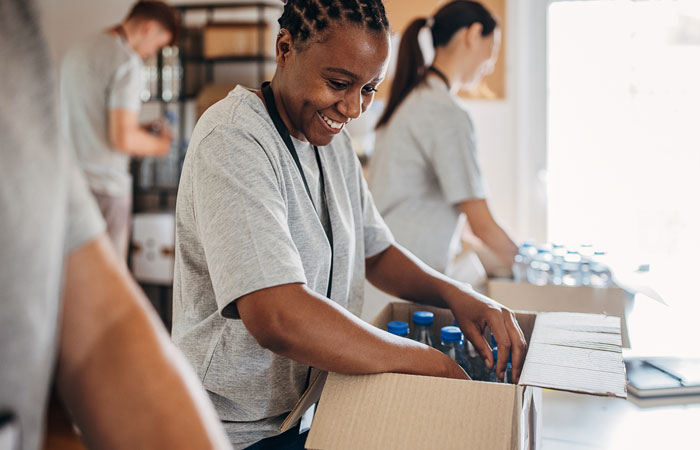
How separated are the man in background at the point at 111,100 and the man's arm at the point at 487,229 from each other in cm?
172

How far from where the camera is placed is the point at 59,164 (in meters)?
0.43

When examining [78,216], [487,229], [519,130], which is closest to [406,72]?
[487,229]

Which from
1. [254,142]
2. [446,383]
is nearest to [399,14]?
[254,142]

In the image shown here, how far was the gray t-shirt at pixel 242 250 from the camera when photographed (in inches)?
32.9

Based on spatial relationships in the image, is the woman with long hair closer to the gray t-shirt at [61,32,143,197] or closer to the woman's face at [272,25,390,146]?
the woman's face at [272,25,390,146]

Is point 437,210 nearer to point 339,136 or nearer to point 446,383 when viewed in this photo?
point 339,136

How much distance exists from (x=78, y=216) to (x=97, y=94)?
2.58 m

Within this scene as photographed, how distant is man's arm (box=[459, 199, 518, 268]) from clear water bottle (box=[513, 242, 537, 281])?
0.7 inches

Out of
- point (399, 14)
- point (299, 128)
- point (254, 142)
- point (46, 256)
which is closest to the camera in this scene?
point (46, 256)

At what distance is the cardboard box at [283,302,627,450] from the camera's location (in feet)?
2.46

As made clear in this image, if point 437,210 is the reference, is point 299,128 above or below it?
above

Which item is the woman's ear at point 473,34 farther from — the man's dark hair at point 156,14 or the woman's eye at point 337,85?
the man's dark hair at point 156,14

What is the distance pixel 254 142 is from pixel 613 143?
8.46ft

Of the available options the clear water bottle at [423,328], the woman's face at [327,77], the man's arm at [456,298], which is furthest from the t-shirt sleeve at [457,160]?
the woman's face at [327,77]
